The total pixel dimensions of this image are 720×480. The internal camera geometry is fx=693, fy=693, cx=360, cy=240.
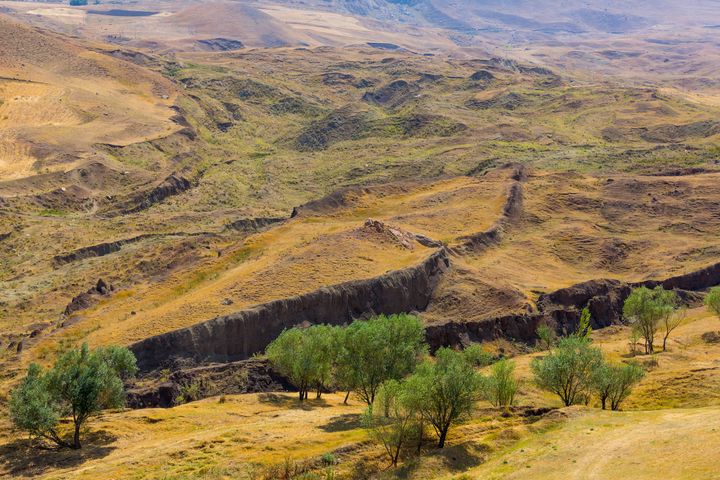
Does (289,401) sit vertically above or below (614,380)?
below

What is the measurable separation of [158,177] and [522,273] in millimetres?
78381

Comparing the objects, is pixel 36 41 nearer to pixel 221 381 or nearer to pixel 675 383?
pixel 221 381

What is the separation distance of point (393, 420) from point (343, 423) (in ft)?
25.0

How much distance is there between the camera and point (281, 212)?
12556 centimetres

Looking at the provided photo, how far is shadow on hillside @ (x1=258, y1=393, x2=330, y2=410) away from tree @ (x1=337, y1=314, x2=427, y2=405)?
3.83 m

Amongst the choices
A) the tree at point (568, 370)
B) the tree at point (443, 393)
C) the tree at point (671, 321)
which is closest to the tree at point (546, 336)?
the tree at point (671, 321)

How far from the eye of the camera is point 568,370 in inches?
1939

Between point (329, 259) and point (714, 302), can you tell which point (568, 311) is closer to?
point (714, 302)

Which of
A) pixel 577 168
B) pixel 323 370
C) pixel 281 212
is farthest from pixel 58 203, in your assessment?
pixel 577 168

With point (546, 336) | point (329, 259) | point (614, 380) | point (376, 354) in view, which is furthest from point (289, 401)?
Answer: point (546, 336)

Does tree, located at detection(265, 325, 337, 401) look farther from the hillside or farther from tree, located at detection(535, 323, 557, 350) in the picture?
tree, located at detection(535, 323, 557, 350)

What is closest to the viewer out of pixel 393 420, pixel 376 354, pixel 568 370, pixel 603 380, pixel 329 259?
pixel 393 420

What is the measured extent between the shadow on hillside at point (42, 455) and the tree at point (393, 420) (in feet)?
56.9

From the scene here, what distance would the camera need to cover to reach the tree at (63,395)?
41969mm
